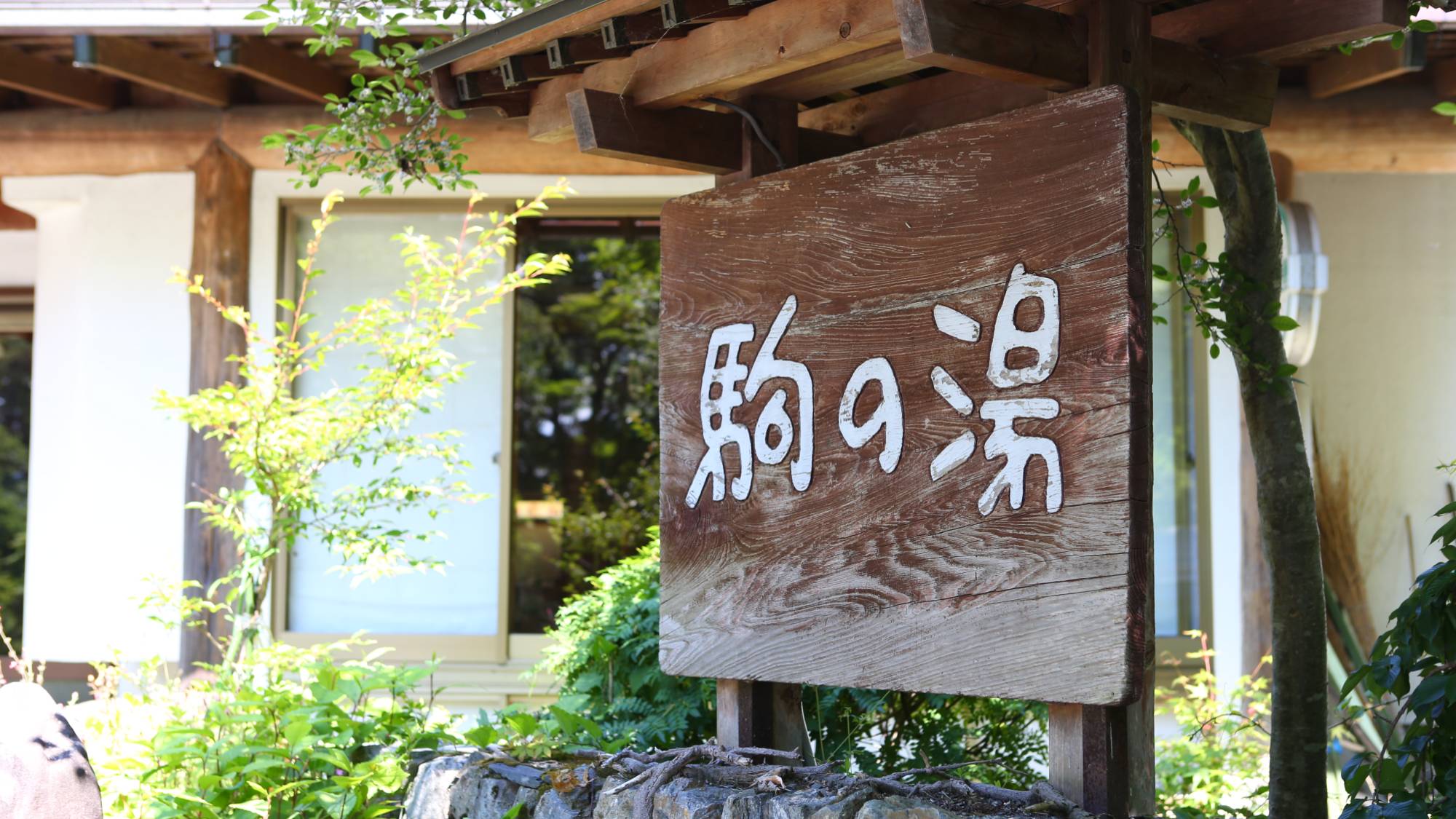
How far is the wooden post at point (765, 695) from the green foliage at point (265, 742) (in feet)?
3.16

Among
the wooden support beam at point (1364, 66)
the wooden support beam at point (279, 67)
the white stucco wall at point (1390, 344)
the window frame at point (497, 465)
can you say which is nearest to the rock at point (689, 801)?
the wooden support beam at point (279, 67)

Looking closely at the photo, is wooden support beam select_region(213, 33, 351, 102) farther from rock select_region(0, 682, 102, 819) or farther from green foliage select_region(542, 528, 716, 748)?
rock select_region(0, 682, 102, 819)

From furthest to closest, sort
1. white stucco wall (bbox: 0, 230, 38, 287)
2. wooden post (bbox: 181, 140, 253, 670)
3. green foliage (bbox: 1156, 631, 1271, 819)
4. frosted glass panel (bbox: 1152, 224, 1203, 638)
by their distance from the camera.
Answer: white stucco wall (bbox: 0, 230, 38, 287)
frosted glass panel (bbox: 1152, 224, 1203, 638)
wooden post (bbox: 181, 140, 253, 670)
green foliage (bbox: 1156, 631, 1271, 819)

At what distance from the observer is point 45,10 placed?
4.70 meters

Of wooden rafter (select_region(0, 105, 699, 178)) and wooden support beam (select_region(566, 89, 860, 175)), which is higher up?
wooden rafter (select_region(0, 105, 699, 178))

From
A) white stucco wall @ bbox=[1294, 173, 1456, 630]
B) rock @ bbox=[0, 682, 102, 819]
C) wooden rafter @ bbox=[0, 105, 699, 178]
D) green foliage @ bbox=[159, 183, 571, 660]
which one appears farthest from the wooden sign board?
white stucco wall @ bbox=[1294, 173, 1456, 630]

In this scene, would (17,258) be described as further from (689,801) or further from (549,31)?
(689,801)

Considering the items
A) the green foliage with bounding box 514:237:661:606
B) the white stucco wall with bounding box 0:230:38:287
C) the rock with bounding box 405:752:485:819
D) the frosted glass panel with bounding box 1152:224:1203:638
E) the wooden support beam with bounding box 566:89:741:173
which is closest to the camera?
the wooden support beam with bounding box 566:89:741:173

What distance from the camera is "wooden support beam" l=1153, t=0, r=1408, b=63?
2100mm

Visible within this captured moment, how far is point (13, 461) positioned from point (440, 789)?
9.71m

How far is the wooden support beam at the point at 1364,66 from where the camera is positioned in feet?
14.1

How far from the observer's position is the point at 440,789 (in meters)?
2.99

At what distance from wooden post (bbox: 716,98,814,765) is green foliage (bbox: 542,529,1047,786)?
0.57 metres

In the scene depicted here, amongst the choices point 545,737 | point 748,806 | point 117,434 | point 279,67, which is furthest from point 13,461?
point 748,806
